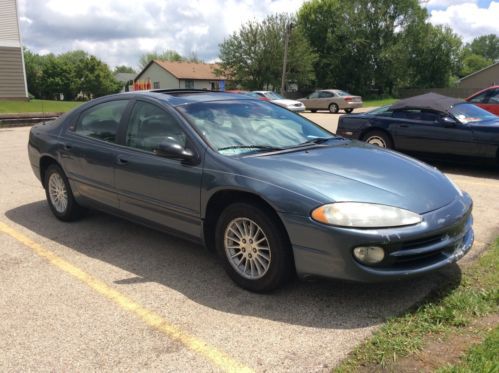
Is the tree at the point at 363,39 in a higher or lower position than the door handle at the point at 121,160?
higher

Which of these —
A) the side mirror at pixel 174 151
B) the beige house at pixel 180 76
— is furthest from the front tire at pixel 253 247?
the beige house at pixel 180 76

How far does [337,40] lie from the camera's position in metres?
52.8

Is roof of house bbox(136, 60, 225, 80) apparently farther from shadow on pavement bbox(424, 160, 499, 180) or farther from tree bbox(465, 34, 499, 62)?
tree bbox(465, 34, 499, 62)

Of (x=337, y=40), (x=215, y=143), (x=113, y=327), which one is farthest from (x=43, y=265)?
(x=337, y=40)

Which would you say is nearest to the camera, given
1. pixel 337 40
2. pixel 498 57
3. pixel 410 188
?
pixel 410 188

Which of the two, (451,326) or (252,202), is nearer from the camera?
(451,326)

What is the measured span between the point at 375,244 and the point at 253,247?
90 cm

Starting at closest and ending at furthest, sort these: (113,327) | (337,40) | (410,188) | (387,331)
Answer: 1. (387,331)
2. (113,327)
3. (410,188)
4. (337,40)

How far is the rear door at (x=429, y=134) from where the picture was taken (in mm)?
8047

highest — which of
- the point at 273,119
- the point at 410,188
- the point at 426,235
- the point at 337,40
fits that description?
the point at 337,40

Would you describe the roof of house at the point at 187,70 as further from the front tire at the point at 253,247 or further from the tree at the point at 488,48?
the tree at the point at 488,48

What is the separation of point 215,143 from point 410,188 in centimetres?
152

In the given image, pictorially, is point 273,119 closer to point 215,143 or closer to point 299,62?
point 215,143

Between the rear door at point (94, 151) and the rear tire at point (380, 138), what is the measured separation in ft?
18.2
